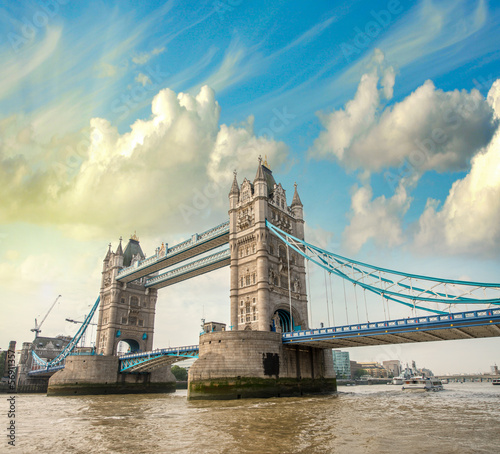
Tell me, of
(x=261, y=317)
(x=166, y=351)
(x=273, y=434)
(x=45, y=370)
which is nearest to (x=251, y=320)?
(x=261, y=317)

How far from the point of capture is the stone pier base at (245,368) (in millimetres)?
34188

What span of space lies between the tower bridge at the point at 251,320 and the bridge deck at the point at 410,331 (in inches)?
3.1

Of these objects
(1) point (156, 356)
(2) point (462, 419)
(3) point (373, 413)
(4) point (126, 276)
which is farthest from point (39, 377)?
(2) point (462, 419)

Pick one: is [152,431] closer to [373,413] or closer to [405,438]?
[405,438]

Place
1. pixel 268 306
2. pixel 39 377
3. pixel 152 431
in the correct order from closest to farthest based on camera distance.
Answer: pixel 152 431
pixel 268 306
pixel 39 377

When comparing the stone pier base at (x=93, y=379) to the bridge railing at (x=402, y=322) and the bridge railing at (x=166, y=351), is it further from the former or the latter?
the bridge railing at (x=402, y=322)

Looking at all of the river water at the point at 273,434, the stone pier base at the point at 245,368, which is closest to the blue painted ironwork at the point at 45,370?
the stone pier base at the point at 245,368

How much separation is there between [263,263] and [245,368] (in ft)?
39.5

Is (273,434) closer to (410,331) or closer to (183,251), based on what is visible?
(410,331)

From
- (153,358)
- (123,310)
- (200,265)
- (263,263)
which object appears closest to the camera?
(263,263)

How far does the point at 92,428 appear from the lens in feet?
61.4

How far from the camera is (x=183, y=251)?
57.8 m

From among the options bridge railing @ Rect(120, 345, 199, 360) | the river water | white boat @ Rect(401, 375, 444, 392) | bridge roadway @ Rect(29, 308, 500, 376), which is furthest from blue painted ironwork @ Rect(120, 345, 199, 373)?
white boat @ Rect(401, 375, 444, 392)

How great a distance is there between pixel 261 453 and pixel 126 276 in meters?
60.0
